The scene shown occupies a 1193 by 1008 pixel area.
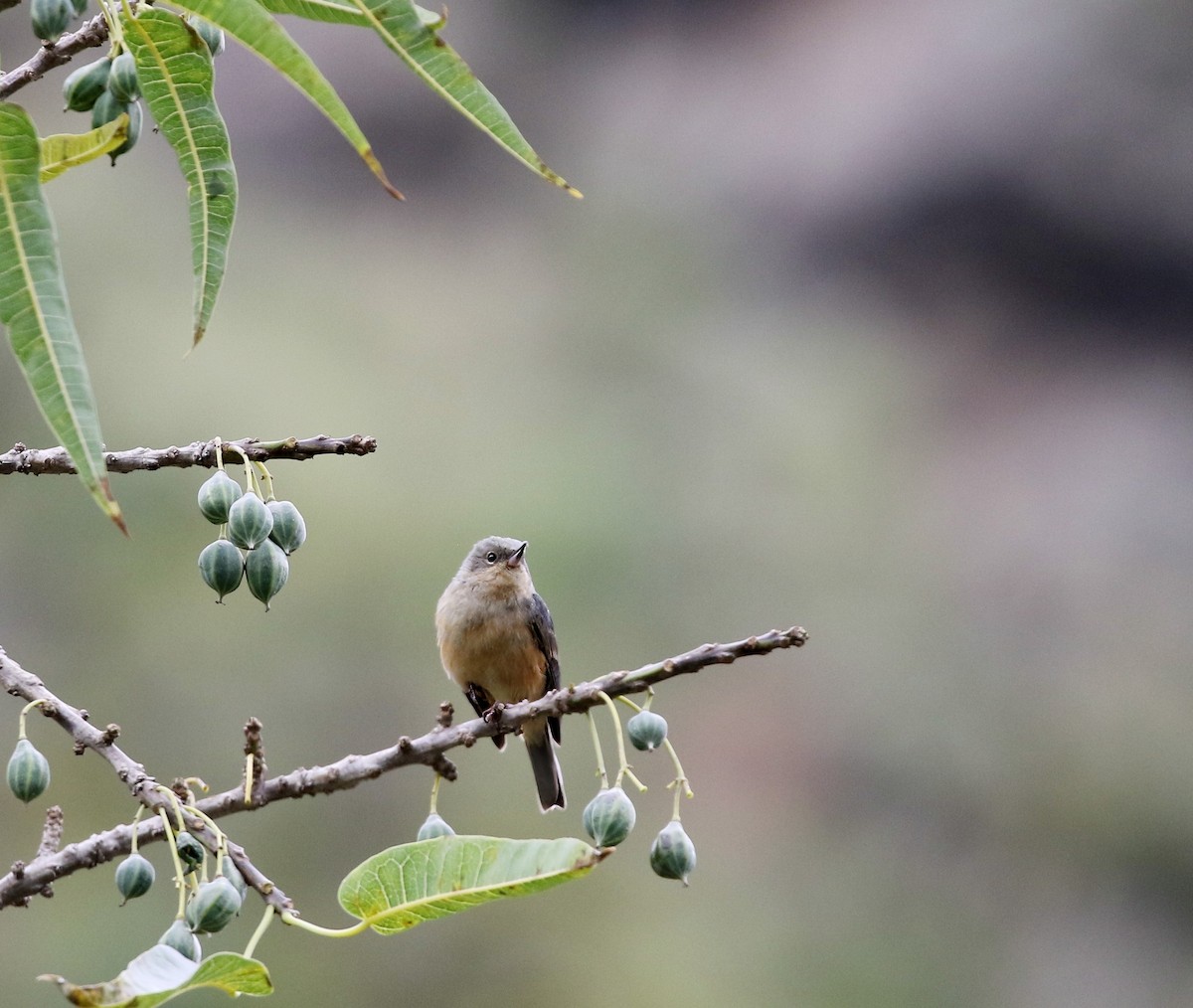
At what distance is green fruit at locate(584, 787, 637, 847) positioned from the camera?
2693mm

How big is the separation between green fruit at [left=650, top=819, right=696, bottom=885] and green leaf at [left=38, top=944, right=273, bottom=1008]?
899mm

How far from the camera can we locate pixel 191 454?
8.70ft

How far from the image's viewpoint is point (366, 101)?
16750mm

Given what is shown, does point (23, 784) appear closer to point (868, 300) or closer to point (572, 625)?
point (572, 625)

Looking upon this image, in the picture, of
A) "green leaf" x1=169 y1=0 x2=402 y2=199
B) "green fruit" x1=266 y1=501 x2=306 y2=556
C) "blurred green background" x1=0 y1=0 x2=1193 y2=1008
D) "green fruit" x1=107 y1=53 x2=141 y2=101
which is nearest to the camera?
"green leaf" x1=169 y1=0 x2=402 y2=199

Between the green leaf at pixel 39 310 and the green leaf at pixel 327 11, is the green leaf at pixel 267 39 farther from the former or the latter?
the green leaf at pixel 39 310

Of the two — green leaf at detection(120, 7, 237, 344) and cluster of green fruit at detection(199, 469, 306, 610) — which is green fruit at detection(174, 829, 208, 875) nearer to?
cluster of green fruit at detection(199, 469, 306, 610)

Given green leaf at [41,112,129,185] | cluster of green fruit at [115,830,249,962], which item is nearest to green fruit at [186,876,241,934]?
cluster of green fruit at [115,830,249,962]

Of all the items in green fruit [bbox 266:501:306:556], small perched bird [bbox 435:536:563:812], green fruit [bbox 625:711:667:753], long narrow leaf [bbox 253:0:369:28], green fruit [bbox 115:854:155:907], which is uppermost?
long narrow leaf [bbox 253:0:369:28]

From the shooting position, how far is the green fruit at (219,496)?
2.66 metres

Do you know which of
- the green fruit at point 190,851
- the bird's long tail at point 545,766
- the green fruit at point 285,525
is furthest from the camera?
the bird's long tail at point 545,766

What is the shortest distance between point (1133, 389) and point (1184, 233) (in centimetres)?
184

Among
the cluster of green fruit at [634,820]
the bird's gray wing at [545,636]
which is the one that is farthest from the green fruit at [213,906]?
the bird's gray wing at [545,636]

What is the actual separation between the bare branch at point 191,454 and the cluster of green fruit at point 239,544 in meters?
0.06
